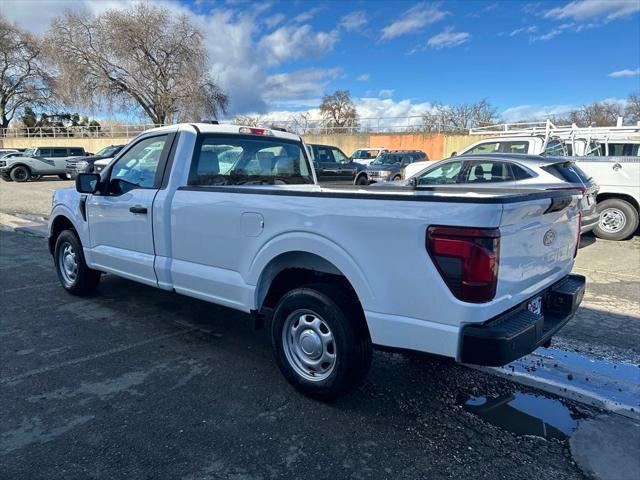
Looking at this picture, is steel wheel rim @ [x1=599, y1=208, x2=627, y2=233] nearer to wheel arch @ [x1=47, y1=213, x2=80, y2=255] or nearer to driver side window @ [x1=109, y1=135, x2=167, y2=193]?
driver side window @ [x1=109, y1=135, x2=167, y2=193]

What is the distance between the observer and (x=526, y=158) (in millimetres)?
7922

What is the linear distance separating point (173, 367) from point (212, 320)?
1141mm

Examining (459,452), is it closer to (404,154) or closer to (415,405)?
(415,405)

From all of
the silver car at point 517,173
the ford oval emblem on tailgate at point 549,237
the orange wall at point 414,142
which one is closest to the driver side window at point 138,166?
the ford oval emblem on tailgate at point 549,237

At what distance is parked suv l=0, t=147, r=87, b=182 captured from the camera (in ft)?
78.4

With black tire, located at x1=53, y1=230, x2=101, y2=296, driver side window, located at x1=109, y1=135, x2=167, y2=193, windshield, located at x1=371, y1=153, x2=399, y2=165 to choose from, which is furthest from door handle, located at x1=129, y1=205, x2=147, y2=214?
windshield, located at x1=371, y1=153, x2=399, y2=165

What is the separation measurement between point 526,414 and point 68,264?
5146 millimetres

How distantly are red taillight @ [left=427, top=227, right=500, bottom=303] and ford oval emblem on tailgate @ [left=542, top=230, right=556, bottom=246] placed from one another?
0.69 meters

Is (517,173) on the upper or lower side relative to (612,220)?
upper

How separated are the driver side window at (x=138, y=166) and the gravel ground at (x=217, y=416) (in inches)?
56.1

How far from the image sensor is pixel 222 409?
3.20m

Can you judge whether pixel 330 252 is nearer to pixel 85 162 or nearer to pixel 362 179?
pixel 362 179

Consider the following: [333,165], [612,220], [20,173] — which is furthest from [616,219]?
[20,173]

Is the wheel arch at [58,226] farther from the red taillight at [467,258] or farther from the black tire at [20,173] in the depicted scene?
the black tire at [20,173]
